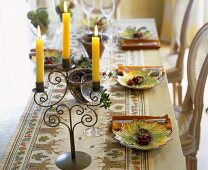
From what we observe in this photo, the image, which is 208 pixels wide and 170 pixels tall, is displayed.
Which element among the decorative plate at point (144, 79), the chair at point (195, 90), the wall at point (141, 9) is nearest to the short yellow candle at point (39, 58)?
the decorative plate at point (144, 79)

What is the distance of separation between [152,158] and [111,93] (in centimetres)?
49

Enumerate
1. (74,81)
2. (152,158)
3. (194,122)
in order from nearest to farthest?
(152,158), (74,81), (194,122)

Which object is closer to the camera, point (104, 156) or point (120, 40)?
point (104, 156)

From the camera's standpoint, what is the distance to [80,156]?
1.30 metres

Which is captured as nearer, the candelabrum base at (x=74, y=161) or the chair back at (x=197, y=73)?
the candelabrum base at (x=74, y=161)

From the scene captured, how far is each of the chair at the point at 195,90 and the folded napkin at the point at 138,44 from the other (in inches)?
11.5

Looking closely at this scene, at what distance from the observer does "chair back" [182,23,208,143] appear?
70.1 inches

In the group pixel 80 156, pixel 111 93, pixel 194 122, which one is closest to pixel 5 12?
pixel 111 93

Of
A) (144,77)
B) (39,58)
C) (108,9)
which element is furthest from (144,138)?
(108,9)

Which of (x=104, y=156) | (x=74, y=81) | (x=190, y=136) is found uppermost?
(x=74, y=81)

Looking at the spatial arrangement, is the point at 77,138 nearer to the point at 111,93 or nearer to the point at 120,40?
the point at 111,93

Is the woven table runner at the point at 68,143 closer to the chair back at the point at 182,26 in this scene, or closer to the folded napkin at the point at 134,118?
the folded napkin at the point at 134,118

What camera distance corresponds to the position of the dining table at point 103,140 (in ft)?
4.16

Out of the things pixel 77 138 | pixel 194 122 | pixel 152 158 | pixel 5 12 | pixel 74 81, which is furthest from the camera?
pixel 5 12
